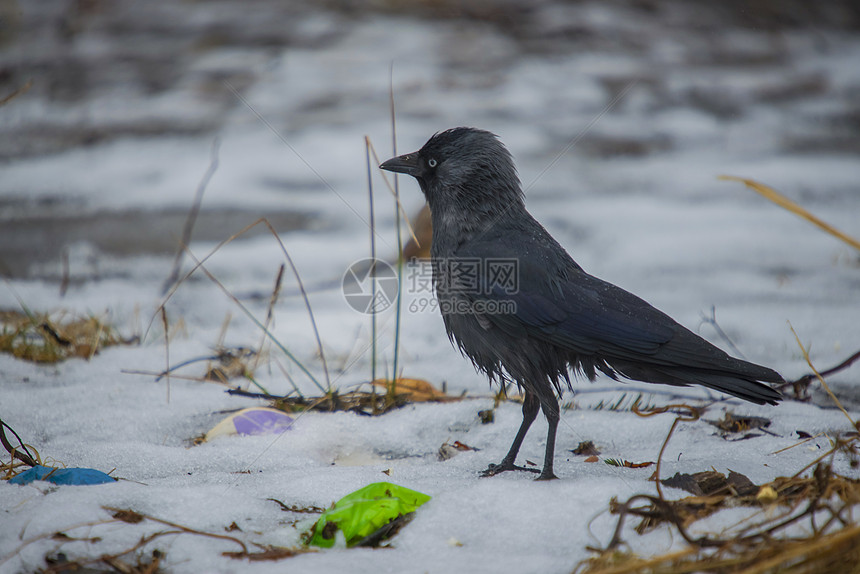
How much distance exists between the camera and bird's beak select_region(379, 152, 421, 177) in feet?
11.3

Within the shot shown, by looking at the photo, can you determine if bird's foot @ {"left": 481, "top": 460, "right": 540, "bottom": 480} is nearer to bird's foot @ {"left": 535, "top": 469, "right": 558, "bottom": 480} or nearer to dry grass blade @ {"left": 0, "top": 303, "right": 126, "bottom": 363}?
bird's foot @ {"left": 535, "top": 469, "right": 558, "bottom": 480}

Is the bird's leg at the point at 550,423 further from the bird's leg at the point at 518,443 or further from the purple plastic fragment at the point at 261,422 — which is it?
the purple plastic fragment at the point at 261,422

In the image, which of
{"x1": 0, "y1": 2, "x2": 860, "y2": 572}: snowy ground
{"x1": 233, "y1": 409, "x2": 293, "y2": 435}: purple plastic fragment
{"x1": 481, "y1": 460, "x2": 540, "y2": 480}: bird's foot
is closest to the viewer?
{"x1": 0, "y1": 2, "x2": 860, "y2": 572}: snowy ground

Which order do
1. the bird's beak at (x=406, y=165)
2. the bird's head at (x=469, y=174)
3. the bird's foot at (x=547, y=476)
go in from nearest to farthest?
the bird's foot at (x=547, y=476) → the bird's head at (x=469, y=174) → the bird's beak at (x=406, y=165)

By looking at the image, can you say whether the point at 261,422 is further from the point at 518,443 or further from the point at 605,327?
the point at 605,327

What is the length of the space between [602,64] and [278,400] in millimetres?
9716

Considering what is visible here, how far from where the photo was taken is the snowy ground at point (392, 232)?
2070 millimetres

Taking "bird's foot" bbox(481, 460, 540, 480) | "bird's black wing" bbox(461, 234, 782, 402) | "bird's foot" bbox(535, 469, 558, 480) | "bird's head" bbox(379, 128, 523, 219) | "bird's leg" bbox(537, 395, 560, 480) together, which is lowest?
"bird's foot" bbox(481, 460, 540, 480)

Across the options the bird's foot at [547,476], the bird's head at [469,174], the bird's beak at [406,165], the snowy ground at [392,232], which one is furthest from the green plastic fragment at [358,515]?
the bird's beak at [406,165]

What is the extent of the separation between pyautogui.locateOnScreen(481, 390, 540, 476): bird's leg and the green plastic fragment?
2.05ft

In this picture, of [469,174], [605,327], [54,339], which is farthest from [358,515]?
[54,339]

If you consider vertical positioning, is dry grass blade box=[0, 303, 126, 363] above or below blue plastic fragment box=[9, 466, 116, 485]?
below

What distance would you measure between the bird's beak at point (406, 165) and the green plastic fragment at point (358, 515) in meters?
1.80

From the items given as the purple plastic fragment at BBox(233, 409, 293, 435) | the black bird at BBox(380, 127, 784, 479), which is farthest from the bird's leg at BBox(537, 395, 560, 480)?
the purple plastic fragment at BBox(233, 409, 293, 435)
